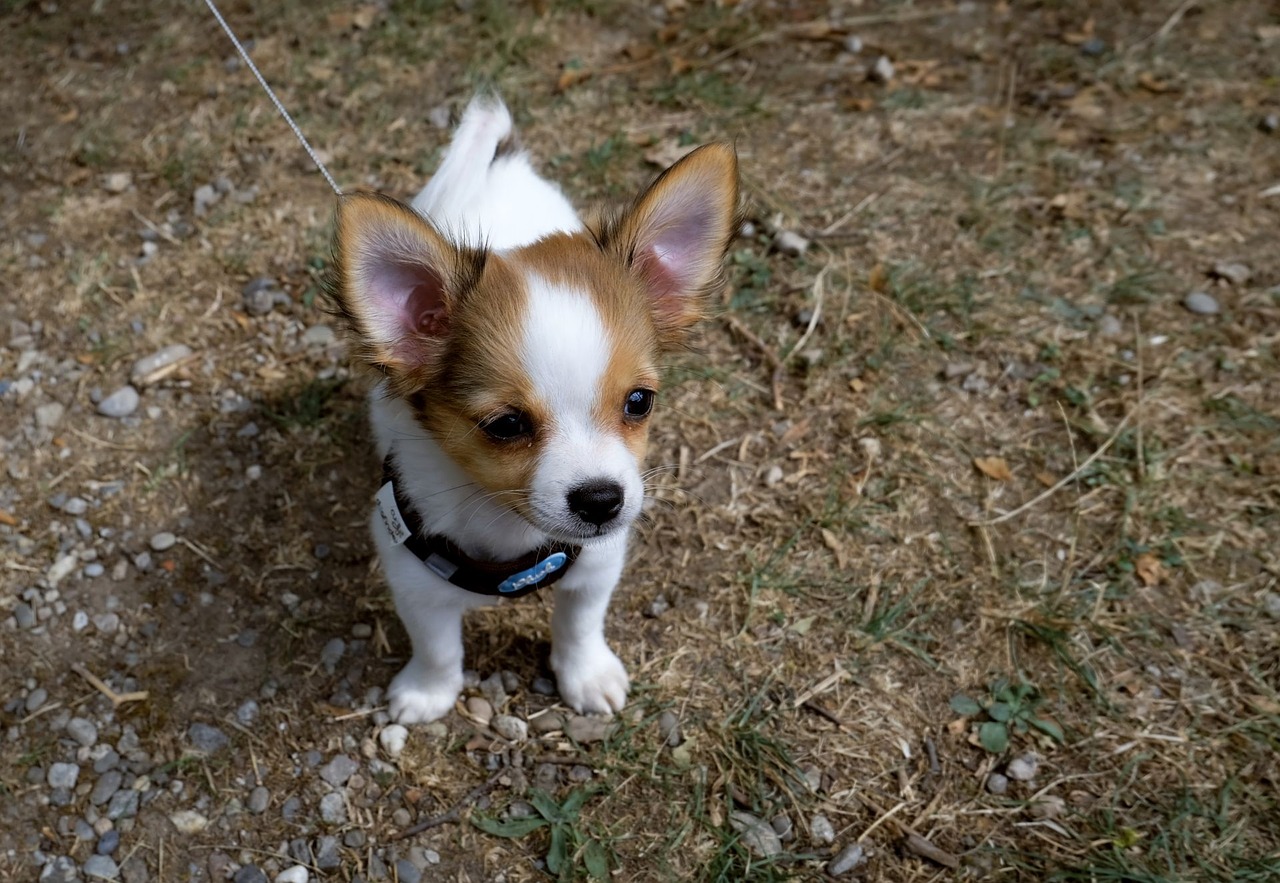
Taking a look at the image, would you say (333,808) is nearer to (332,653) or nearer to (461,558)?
(332,653)

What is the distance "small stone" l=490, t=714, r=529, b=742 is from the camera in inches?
113

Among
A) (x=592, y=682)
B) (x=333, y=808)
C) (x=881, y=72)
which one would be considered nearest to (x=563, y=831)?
(x=592, y=682)

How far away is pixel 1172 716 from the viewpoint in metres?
2.88

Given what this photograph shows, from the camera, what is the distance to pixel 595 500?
6.70 feet

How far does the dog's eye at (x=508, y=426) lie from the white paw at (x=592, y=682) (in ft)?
3.14

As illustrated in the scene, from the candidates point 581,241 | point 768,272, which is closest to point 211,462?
point 581,241

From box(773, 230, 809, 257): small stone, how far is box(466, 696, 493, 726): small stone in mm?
2199

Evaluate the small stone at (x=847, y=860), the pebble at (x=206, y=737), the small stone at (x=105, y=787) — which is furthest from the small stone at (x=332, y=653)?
the small stone at (x=847, y=860)

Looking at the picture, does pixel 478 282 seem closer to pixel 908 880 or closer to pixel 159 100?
pixel 908 880

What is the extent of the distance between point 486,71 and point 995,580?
3.33m

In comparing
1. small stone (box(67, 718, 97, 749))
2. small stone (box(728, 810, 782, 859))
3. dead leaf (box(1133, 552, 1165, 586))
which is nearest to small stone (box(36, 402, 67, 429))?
small stone (box(67, 718, 97, 749))

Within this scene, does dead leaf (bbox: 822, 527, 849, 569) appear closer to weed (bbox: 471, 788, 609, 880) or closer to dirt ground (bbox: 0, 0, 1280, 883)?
dirt ground (bbox: 0, 0, 1280, 883)

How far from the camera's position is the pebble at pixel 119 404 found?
3.55 metres

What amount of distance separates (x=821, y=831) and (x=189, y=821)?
1.72 meters
